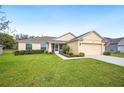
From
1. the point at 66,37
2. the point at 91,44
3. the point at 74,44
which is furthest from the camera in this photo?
the point at 66,37

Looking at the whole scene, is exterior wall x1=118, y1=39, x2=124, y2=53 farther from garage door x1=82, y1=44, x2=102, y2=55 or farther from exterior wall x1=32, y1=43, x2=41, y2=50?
exterior wall x1=32, y1=43, x2=41, y2=50

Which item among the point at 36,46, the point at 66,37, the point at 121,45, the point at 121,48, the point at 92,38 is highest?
the point at 66,37

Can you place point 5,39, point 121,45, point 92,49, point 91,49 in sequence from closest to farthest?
point 5,39
point 91,49
point 92,49
point 121,45

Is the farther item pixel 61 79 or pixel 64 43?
pixel 64 43

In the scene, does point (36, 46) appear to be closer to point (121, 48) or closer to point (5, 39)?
point (5, 39)

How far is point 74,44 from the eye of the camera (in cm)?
2159

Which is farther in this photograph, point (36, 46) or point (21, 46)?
point (36, 46)

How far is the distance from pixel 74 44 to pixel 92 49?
2.65 metres

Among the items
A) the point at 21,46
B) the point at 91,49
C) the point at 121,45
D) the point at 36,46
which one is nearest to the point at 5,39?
the point at 21,46

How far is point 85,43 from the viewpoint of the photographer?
20.5m

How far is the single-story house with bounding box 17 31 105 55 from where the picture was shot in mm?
20377
